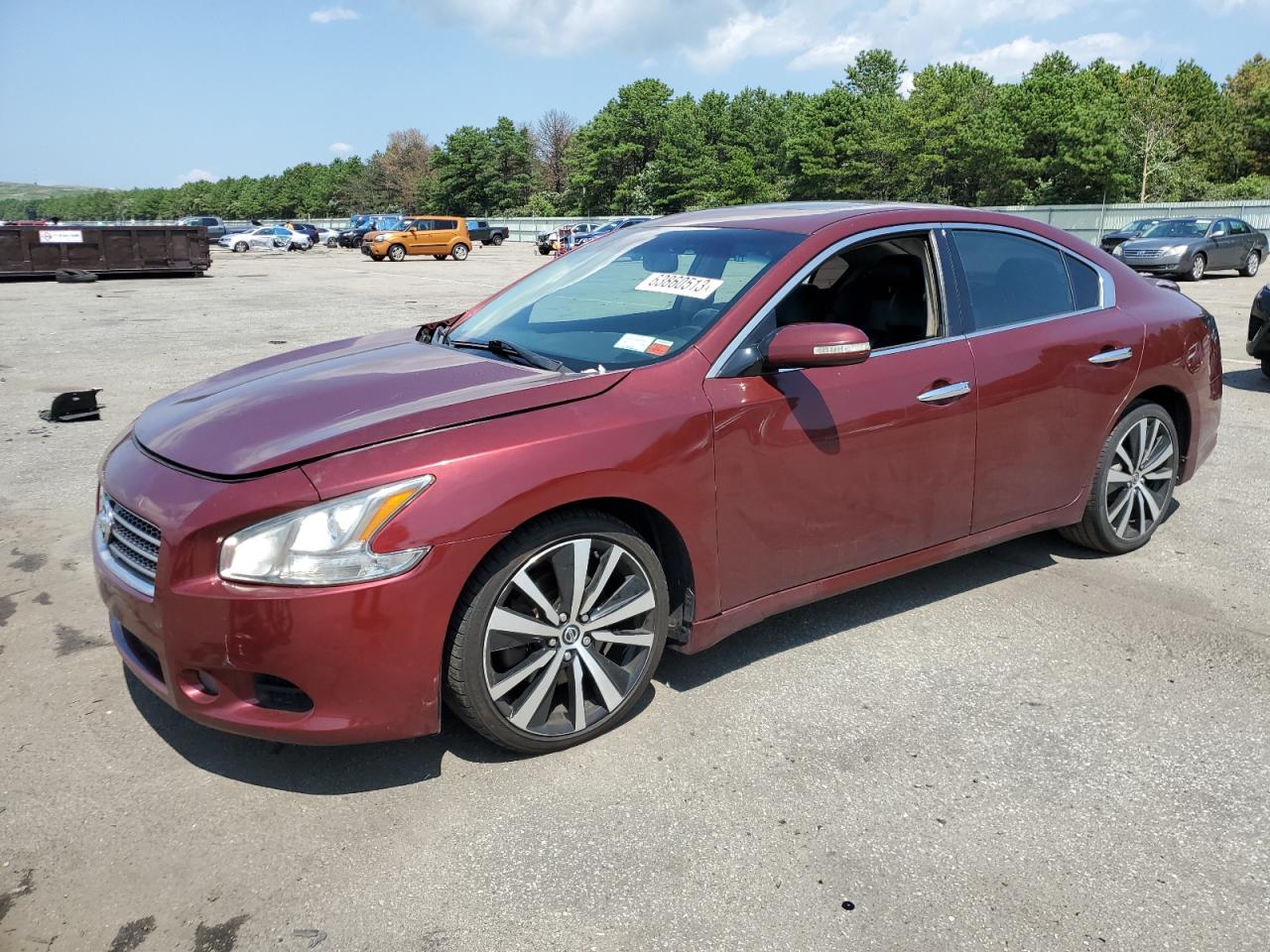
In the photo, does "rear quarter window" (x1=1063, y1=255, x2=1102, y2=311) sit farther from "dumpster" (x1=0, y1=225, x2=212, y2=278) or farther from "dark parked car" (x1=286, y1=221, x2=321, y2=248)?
"dark parked car" (x1=286, y1=221, x2=321, y2=248)

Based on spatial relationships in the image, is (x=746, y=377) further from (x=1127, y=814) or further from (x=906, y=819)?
(x=1127, y=814)

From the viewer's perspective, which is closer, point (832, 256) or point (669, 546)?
point (669, 546)

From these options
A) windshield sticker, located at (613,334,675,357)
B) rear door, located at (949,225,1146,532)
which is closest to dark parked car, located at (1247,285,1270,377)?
rear door, located at (949,225,1146,532)

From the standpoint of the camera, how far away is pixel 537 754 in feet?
9.80

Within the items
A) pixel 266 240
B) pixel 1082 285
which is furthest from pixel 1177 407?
pixel 266 240

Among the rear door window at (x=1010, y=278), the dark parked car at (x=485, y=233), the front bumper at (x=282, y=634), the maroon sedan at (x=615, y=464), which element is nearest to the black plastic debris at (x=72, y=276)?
the maroon sedan at (x=615, y=464)

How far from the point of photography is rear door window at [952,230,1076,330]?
386 centimetres

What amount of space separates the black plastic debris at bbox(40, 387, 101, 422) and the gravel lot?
12.3 ft

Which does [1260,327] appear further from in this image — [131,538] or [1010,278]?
[131,538]

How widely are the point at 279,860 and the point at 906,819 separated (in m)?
1.69

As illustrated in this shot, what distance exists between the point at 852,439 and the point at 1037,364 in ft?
3.47

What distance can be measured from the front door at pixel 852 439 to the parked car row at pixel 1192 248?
836 inches

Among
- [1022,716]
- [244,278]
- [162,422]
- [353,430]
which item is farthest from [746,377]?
[244,278]

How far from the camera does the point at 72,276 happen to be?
968 inches
